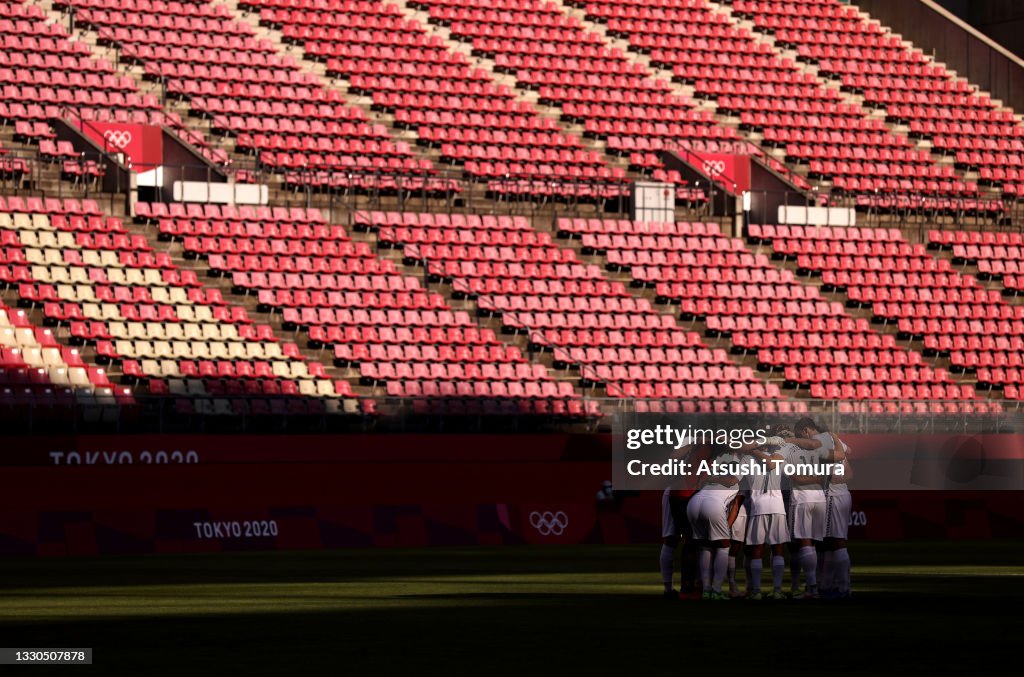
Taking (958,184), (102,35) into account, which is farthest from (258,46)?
(958,184)

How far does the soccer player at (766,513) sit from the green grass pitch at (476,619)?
1.83 ft

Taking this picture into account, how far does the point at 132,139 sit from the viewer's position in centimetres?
4619

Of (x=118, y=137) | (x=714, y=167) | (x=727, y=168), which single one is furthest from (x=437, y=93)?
(x=118, y=137)

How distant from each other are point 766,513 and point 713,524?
0.63 m

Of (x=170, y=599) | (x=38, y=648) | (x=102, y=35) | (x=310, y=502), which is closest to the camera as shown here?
(x=38, y=648)

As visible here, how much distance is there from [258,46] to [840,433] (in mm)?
21447

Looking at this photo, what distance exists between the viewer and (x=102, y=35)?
5047 cm

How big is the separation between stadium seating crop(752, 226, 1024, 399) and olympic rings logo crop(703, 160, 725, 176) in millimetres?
2923

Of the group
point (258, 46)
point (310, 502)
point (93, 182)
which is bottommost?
point (310, 502)

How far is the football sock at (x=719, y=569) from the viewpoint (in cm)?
2172

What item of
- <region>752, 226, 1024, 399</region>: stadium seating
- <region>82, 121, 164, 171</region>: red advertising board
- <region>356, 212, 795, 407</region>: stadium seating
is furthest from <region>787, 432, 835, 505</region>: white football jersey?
<region>82, 121, 164, 171</region>: red advertising board

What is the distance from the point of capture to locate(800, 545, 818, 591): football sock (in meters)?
21.7

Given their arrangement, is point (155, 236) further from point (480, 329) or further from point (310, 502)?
point (310, 502)

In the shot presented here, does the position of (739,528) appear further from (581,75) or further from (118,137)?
(581,75)
